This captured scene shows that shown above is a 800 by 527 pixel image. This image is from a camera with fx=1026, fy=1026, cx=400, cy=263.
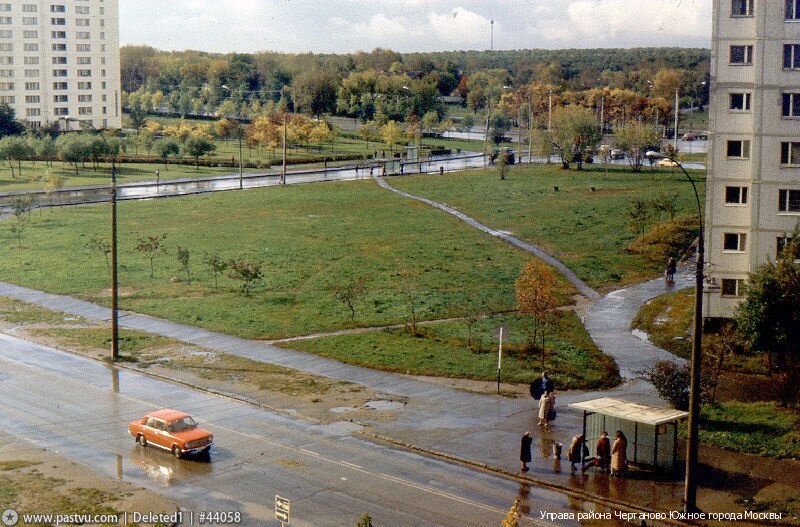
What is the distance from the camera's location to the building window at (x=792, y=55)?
132 ft

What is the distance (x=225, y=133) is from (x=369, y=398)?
373 ft

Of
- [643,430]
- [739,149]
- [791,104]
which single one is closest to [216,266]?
[739,149]

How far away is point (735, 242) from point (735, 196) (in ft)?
6.22

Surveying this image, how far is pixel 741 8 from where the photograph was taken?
136 feet

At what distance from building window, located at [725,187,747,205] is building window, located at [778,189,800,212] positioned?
145cm

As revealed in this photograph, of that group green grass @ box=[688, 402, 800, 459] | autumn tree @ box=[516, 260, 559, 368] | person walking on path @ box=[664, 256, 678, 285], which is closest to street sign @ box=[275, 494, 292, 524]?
green grass @ box=[688, 402, 800, 459]

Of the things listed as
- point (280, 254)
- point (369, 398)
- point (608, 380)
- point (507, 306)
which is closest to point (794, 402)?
point (608, 380)

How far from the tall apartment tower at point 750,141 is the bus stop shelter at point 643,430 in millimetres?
15485

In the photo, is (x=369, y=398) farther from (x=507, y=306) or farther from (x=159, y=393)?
(x=507, y=306)

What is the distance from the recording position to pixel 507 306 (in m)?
46.4

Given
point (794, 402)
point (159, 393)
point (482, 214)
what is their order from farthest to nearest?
point (482, 214)
point (159, 393)
point (794, 402)

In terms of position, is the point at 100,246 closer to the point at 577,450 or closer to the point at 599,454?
the point at 577,450

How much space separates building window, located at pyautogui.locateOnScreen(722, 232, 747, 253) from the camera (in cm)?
4209

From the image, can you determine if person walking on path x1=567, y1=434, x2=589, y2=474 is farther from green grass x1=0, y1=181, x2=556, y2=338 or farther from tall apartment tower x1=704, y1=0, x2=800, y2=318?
green grass x1=0, y1=181, x2=556, y2=338
